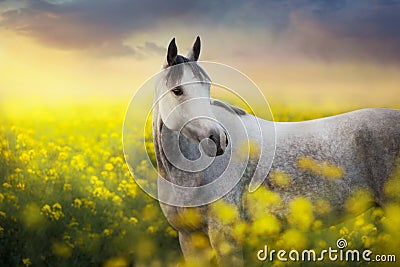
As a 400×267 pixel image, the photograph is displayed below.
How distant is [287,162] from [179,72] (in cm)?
87

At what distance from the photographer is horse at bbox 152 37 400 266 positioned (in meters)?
3.09

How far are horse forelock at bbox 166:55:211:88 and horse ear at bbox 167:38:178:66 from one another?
0.02 meters

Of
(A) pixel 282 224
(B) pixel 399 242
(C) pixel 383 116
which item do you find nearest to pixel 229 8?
(C) pixel 383 116

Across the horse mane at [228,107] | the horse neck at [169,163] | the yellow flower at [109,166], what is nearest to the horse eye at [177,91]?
the horse neck at [169,163]

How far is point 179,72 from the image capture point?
2.89 metres

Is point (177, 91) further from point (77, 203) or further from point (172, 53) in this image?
point (77, 203)

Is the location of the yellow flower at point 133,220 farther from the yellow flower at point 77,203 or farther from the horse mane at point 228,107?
the horse mane at point 228,107

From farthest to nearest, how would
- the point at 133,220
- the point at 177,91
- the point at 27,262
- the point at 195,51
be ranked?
the point at 133,220, the point at 27,262, the point at 195,51, the point at 177,91

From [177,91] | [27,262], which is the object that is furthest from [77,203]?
[177,91]

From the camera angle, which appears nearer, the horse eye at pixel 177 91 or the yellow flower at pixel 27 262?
the horse eye at pixel 177 91

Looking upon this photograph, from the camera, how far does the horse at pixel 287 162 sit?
10.2 feet

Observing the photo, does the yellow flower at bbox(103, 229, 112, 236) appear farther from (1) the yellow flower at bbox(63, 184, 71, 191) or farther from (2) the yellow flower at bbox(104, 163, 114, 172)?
(2) the yellow flower at bbox(104, 163, 114, 172)

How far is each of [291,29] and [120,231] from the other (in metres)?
2.04

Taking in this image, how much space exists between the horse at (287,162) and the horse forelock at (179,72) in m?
0.05
